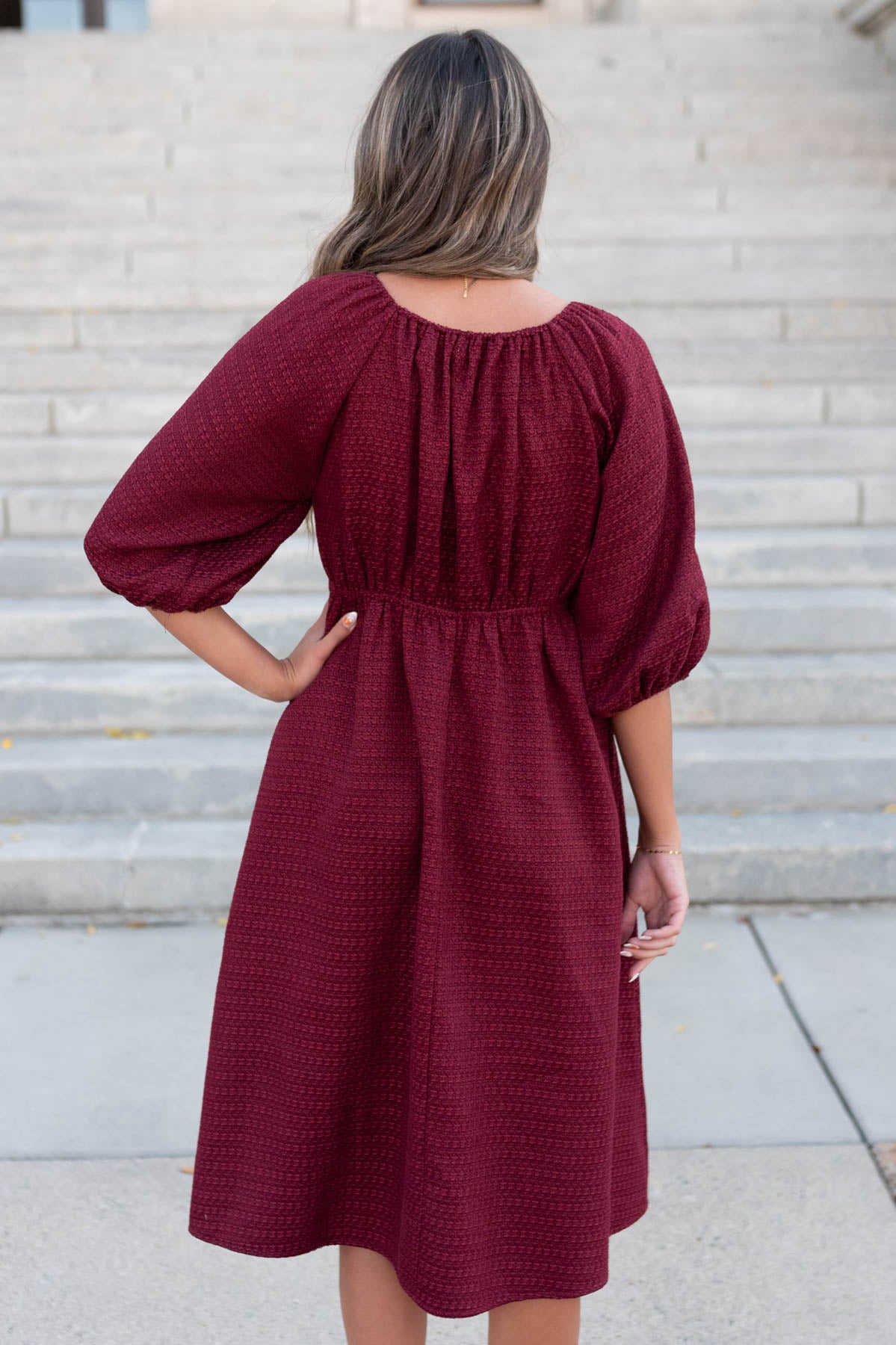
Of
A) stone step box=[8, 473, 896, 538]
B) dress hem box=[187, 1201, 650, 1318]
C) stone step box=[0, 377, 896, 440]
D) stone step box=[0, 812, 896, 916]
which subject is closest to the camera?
dress hem box=[187, 1201, 650, 1318]

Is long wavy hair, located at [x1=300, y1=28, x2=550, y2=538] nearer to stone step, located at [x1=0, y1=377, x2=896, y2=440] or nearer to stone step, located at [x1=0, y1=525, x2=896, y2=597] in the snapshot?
stone step, located at [x1=0, y1=525, x2=896, y2=597]

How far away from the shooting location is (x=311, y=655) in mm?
1583

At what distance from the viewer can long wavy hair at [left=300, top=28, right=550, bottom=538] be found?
1409 millimetres

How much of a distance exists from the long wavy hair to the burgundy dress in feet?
0.24

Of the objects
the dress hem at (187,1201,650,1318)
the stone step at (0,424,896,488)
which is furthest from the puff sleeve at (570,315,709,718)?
the stone step at (0,424,896,488)

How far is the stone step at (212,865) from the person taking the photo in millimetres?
3768

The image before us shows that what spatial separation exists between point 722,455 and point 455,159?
422cm

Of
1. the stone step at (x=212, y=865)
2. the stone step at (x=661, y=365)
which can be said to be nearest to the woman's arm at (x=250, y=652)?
the stone step at (x=212, y=865)

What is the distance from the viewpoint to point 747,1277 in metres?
2.33

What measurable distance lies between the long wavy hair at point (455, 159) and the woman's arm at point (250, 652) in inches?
18.1

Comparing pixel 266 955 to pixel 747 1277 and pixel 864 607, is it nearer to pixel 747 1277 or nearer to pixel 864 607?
pixel 747 1277

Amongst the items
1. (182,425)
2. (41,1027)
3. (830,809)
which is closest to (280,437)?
(182,425)

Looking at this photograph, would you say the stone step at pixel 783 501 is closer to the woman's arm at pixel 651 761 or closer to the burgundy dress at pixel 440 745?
the woman's arm at pixel 651 761

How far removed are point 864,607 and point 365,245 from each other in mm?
3561
